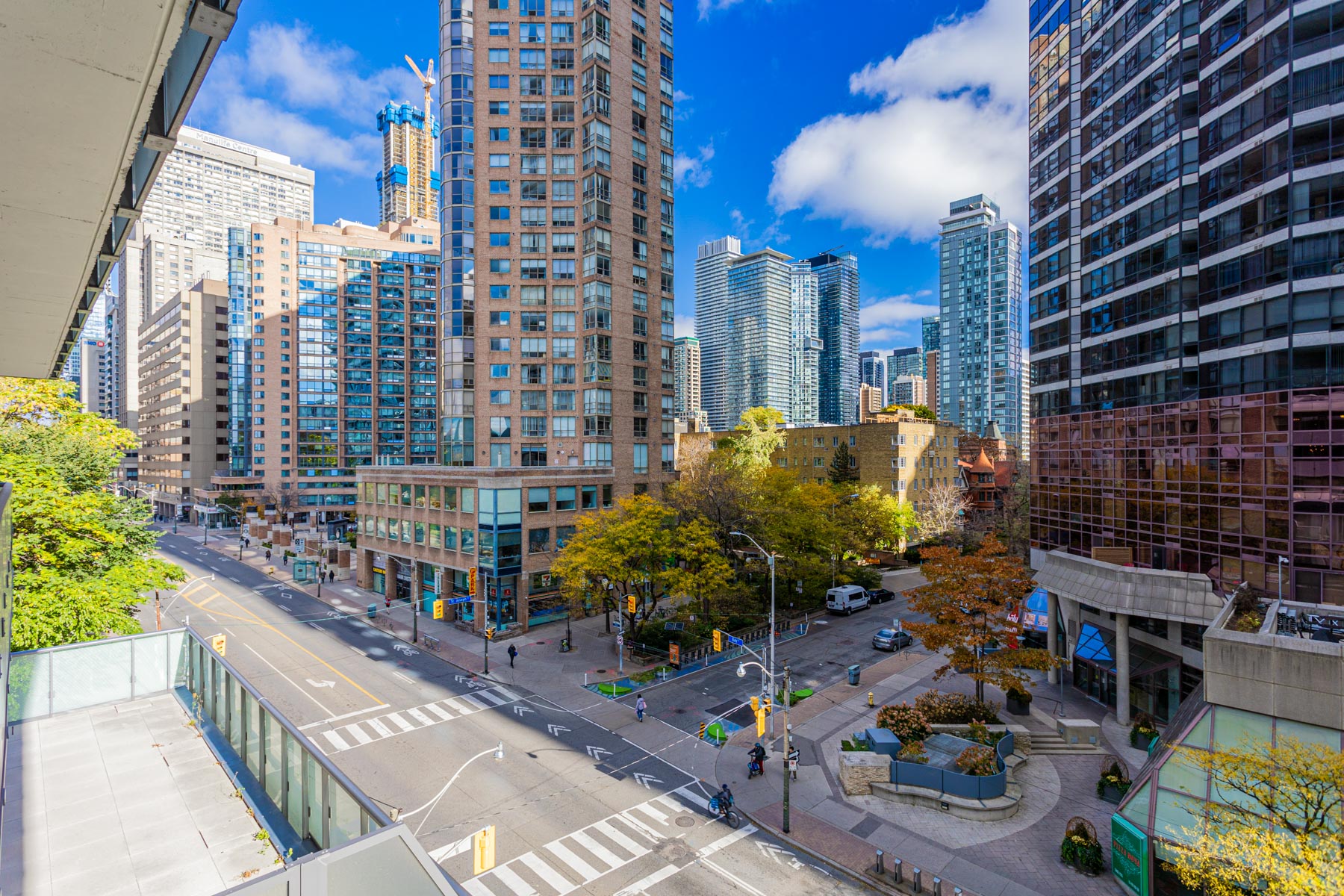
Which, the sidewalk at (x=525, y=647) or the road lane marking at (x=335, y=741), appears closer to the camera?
the road lane marking at (x=335, y=741)

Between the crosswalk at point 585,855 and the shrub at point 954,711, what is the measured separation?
457 inches

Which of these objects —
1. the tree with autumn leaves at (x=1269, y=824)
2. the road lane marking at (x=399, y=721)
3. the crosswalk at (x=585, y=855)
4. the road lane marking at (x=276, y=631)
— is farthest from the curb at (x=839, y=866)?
the road lane marking at (x=276, y=631)

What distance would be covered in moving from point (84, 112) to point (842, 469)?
82.2 meters

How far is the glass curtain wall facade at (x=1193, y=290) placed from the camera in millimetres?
24609

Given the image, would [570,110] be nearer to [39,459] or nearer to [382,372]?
[39,459]

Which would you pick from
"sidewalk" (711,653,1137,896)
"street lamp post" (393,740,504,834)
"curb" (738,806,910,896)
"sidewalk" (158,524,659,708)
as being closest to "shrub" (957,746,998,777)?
"sidewalk" (711,653,1137,896)

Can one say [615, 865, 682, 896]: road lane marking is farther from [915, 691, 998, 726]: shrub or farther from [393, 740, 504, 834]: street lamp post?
[915, 691, 998, 726]: shrub

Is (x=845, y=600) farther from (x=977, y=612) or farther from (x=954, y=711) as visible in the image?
(x=954, y=711)

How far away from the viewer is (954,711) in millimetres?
29531

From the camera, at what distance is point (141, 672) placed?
12906 mm

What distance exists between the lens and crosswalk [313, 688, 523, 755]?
28.0 m

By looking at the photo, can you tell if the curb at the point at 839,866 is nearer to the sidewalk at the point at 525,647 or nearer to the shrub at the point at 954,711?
the shrub at the point at 954,711

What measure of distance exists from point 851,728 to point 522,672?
1860 cm

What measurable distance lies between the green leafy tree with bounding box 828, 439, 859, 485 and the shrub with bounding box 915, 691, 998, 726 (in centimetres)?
5075
